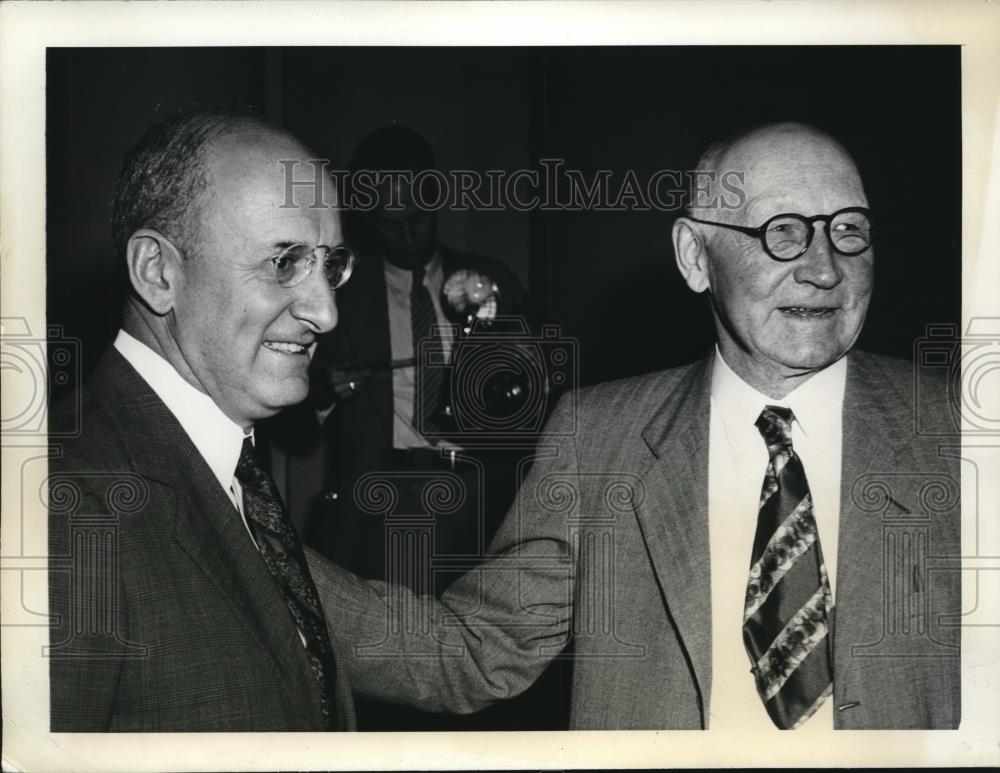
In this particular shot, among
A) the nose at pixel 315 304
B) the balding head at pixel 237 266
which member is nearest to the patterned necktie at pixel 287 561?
the balding head at pixel 237 266

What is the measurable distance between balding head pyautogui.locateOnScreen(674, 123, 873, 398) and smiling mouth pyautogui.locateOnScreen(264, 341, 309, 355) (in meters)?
0.74

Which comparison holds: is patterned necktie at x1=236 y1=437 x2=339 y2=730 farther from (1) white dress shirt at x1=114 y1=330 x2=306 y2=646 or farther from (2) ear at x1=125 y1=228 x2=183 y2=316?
(2) ear at x1=125 y1=228 x2=183 y2=316

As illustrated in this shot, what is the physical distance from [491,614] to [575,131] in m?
0.96

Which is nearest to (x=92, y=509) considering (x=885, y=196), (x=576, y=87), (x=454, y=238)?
(x=454, y=238)

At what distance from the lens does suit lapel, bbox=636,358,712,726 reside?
88.4 inches

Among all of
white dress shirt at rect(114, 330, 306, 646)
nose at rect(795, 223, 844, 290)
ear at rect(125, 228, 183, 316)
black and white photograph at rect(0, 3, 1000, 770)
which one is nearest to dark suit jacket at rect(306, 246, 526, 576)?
black and white photograph at rect(0, 3, 1000, 770)

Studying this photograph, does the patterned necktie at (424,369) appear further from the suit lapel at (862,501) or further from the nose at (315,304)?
the suit lapel at (862,501)

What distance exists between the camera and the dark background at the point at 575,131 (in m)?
2.26

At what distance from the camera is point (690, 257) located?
7.43 ft

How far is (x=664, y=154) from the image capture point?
2275mm

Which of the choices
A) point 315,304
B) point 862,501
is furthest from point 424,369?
point 862,501

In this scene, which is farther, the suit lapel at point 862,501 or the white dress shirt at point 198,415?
the suit lapel at point 862,501

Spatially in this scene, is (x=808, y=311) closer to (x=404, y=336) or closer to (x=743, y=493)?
(x=743, y=493)

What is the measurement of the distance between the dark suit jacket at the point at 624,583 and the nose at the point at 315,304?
0.47 m
